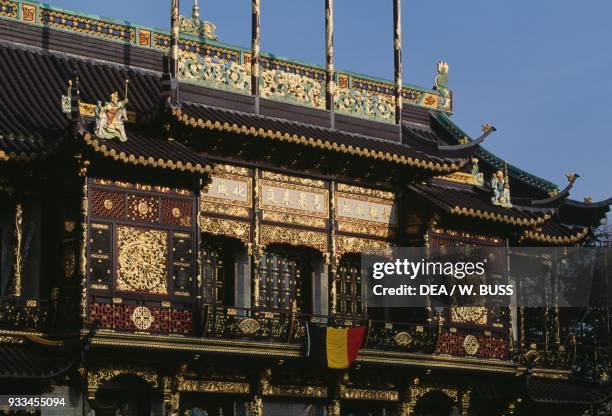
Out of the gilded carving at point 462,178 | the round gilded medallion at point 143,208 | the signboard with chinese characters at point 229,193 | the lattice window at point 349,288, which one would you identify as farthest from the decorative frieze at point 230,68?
the round gilded medallion at point 143,208

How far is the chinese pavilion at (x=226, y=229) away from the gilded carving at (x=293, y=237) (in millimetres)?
65

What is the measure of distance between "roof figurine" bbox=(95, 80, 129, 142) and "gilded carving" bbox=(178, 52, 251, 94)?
11.2ft

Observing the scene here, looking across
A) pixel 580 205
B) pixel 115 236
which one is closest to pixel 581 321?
pixel 580 205

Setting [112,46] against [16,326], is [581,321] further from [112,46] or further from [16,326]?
[16,326]

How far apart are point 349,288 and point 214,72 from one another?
22.8ft

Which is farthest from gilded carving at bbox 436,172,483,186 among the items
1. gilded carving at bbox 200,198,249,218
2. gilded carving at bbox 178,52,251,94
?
gilded carving at bbox 200,198,249,218

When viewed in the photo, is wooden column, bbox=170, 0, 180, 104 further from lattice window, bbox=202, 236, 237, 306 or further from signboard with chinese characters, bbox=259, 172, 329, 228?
lattice window, bbox=202, 236, 237, 306

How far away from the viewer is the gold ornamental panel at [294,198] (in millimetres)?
38500

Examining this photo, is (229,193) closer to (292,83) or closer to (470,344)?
(292,83)

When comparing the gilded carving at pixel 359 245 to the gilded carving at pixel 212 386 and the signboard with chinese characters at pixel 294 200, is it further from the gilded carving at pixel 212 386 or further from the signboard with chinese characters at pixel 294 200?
the gilded carving at pixel 212 386

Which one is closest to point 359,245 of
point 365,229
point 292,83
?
point 365,229

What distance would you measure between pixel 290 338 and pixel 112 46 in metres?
9.28

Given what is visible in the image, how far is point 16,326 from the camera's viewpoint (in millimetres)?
Answer: 32875

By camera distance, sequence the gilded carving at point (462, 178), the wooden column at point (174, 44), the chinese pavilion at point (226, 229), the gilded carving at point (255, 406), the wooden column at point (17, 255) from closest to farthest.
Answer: the chinese pavilion at point (226, 229) → the wooden column at point (17, 255) → the wooden column at point (174, 44) → the gilded carving at point (255, 406) → the gilded carving at point (462, 178)
